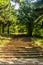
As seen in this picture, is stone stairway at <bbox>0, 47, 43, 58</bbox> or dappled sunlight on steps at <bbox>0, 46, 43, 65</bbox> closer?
dappled sunlight on steps at <bbox>0, 46, 43, 65</bbox>

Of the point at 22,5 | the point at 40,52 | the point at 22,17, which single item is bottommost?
the point at 40,52

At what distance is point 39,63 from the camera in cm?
1081

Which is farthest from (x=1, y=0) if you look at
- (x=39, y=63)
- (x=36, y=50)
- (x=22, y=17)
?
(x=39, y=63)

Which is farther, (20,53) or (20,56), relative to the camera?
(20,53)

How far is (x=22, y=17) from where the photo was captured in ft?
80.9

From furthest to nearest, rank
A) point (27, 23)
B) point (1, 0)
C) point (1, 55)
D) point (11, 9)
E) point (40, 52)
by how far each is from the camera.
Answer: point (11, 9) < point (27, 23) < point (1, 0) < point (40, 52) < point (1, 55)

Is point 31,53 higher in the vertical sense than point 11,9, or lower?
lower

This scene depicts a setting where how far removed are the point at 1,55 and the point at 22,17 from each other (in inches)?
496

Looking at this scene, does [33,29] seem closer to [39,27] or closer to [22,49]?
[39,27]

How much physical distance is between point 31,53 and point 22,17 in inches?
470

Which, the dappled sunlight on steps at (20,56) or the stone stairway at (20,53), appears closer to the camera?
the dappled sunlight on steps at (20,56)

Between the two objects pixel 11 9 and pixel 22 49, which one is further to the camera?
pixel 11 9

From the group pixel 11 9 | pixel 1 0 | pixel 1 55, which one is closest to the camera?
pixel 1 55

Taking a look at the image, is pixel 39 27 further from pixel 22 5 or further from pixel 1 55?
pixel 1 55
